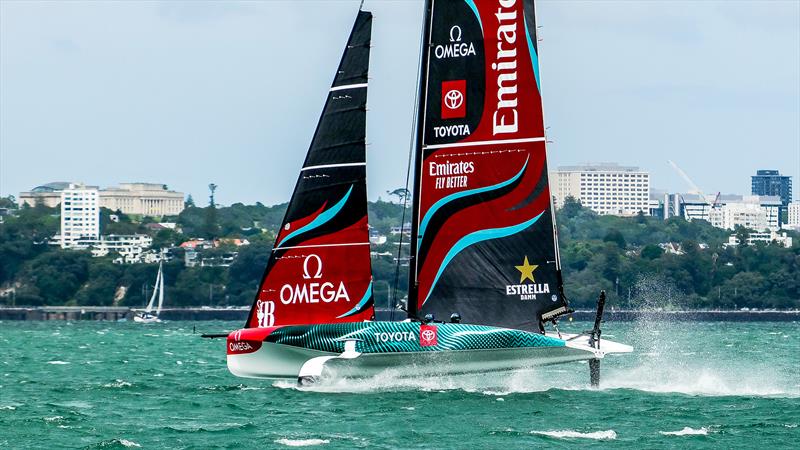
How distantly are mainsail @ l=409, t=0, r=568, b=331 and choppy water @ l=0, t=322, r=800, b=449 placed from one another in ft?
6.29

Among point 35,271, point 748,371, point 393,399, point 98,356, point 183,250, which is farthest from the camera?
point 183,250

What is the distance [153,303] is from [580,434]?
137 metres

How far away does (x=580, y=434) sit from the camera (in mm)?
28688

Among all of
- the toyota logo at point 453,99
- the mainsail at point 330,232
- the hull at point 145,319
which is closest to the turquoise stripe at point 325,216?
the mainsail at point 330,232

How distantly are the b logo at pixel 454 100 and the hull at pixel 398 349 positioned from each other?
4.25m

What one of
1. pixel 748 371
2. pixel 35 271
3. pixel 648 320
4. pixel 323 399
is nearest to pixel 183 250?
pixel 35 271

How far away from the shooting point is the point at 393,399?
33.2 meters

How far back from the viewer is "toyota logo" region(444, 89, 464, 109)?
34.7 meters

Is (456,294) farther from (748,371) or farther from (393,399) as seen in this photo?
(748,371)

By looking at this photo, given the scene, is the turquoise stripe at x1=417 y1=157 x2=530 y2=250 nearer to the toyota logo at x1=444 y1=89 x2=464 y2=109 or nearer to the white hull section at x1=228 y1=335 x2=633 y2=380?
the toyota logo at x1=444 y1=89 x2=464 y2=109

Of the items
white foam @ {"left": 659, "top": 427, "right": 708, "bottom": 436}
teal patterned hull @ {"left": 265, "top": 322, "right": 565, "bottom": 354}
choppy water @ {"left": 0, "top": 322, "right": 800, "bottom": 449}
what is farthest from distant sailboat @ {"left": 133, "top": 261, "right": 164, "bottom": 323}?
white foam @ {"left": 659, "top": 427, "right": 708, "bottom": 436}

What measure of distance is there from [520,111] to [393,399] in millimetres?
6253

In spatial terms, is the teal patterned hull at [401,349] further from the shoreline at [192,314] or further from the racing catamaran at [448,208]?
the shoreline at [192,314]

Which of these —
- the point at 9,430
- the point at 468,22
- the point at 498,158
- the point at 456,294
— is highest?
the point at 468,22
